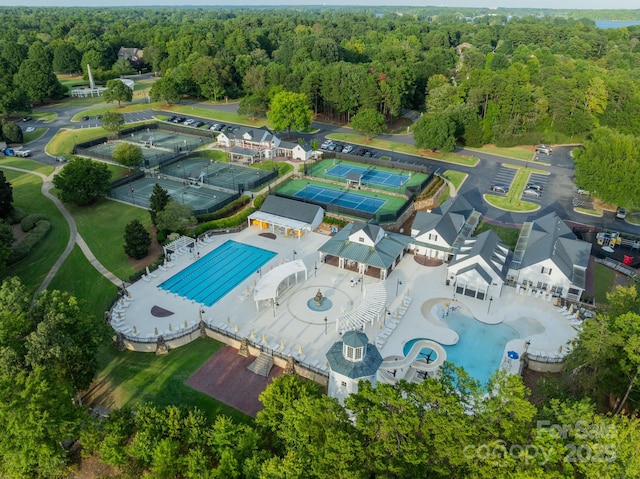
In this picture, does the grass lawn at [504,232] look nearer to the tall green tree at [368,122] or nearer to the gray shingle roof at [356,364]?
the gray shingle roof at [356,364]

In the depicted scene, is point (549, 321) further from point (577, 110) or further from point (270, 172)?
point (577, 110)

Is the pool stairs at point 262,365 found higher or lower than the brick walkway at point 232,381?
higher

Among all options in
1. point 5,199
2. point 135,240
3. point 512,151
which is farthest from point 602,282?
point 5,199

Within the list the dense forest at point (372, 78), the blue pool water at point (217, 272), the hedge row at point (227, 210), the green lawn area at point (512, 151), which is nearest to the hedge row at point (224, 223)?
the hedge row at point (227, 210)

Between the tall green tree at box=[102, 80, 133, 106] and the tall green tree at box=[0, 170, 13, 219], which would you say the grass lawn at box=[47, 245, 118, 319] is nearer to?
the tall green tree at box=[0, 170, 13, 219]

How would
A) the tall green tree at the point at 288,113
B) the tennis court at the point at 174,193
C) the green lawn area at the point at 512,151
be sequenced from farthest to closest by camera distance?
the tall green tree at the point at 288,113
the green lawn area at the point at 512,151
the tennis court at the point at 174,193

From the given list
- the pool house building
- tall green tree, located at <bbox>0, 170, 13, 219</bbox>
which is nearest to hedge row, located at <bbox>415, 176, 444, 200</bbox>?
the pool house building
